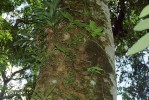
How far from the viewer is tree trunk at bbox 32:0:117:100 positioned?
1271 millimetres

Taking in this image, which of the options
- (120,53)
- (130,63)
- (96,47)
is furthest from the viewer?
(130,63)

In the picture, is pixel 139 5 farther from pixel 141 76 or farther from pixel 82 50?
pixel 82 50

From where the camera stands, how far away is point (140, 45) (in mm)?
352

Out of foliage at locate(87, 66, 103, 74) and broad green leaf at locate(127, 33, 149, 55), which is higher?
foliage at locate(87, 66, 103, 74)

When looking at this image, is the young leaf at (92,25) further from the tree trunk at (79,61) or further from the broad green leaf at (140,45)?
the broad green leaf at (140,45)

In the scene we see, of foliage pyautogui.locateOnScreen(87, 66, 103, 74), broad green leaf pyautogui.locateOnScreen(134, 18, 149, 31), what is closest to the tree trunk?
foliage pyautogui.locateOnScreen(87, 66, 103, 74)

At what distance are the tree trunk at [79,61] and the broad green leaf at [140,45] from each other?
0.91 metres

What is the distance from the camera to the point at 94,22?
1.60 metres

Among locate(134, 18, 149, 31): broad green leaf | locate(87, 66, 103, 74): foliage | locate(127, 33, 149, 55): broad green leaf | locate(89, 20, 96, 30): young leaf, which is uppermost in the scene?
locate(89, 20, 96, 30): young leaf

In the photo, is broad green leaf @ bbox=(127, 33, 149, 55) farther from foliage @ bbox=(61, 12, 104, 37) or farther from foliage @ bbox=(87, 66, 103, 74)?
foliage @ bbox=(61, 12, 104, 37)

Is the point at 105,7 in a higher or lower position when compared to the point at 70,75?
higher

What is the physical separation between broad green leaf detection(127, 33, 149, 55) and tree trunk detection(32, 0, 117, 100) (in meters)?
0.91

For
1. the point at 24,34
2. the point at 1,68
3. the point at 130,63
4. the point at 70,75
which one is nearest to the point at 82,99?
the point at 70,75

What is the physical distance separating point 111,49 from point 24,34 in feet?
2.85
